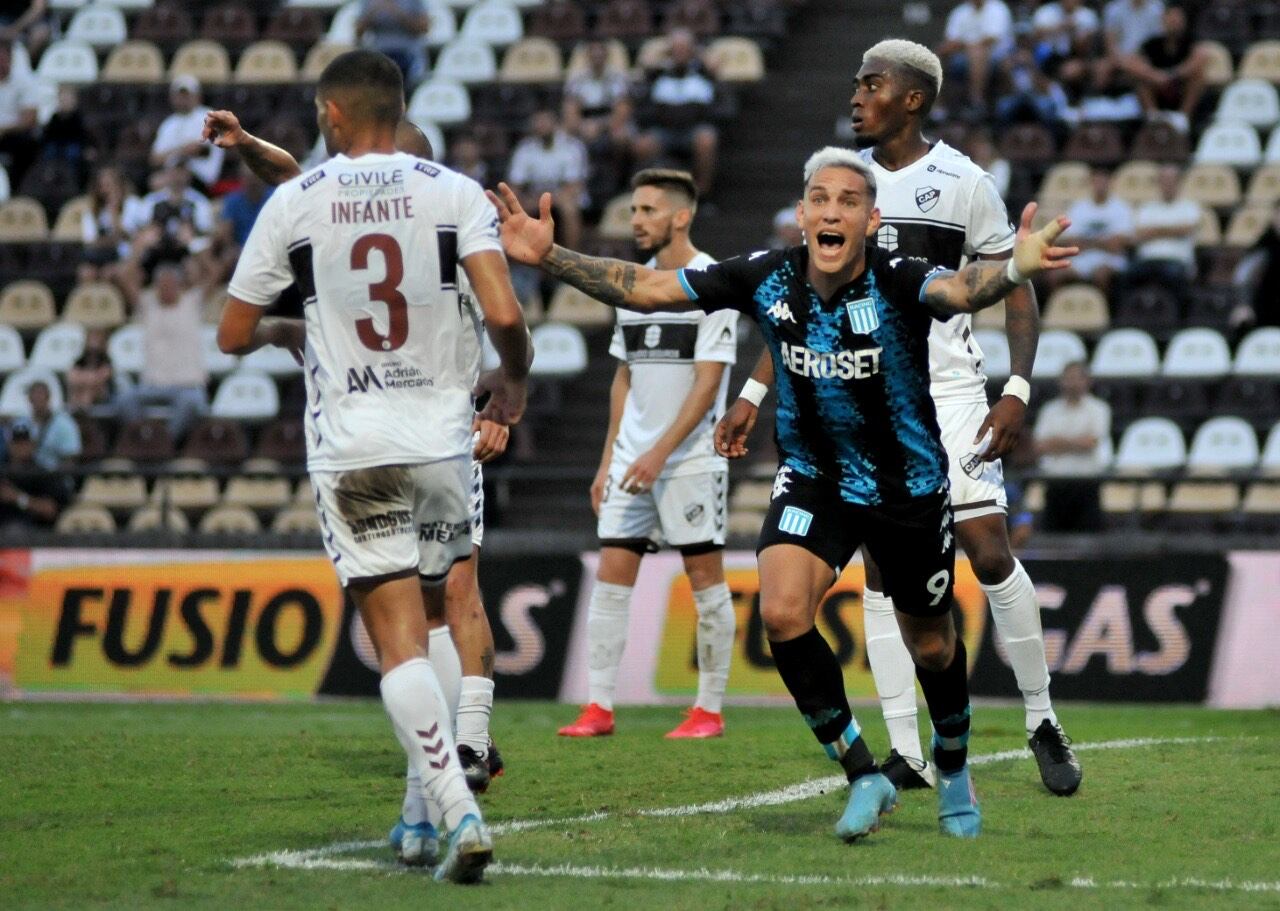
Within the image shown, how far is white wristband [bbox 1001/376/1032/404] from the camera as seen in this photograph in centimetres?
723

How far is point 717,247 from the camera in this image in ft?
64.3

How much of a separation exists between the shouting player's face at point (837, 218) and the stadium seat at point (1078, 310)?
11.0 m

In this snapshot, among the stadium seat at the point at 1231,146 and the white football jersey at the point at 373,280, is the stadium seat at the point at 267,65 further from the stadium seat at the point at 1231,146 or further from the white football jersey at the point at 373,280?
the white football jersey at the point at 373,280

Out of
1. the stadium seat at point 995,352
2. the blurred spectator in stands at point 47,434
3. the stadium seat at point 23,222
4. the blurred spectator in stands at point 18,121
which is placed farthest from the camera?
the blurred spectator in stands at point 18,121

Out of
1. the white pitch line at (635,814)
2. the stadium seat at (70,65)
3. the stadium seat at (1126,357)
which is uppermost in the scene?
the stadium seat at (70,65)

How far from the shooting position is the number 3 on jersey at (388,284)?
6.19 metres

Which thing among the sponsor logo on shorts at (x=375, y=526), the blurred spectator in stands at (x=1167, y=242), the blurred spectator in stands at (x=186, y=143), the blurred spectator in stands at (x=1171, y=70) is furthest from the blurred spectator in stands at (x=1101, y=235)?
the sponsor logo on shorts at (x=375, y=526)

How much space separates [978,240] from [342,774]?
3468 mm

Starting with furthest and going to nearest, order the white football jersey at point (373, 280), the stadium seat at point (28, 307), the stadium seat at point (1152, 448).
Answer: the stadium seat at point (28, 307), the stadium seat at point (1152, 448), the white football jersey at point (373, 280)

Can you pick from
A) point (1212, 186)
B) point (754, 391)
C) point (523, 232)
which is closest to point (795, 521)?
point (523, 232)

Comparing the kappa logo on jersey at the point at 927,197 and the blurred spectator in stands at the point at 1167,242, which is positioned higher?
the blurred spectator in stands at the point at 1167,242

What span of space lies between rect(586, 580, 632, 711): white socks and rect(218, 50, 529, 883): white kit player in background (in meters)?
4.88

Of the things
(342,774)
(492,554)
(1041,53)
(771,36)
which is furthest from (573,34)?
(342,774)

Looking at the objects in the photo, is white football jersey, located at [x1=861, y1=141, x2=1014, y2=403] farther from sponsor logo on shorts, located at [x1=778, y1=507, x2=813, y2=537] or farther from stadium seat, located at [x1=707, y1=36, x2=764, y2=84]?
stadium seat, located at [x1=707, y1=36, x2=764, y2=84]
